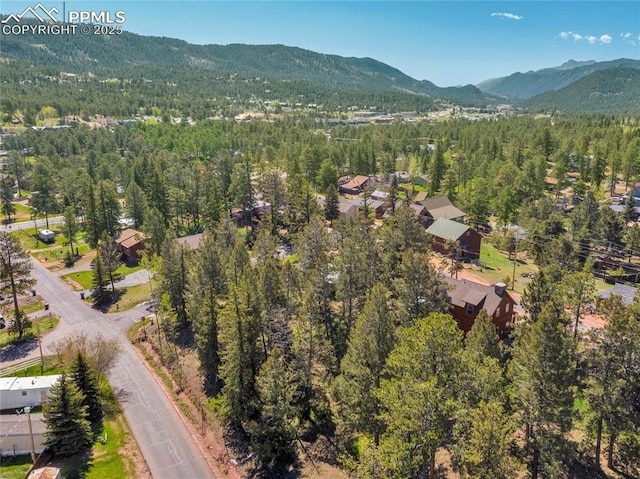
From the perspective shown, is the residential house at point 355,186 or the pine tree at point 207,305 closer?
the pine tree at point 207,305

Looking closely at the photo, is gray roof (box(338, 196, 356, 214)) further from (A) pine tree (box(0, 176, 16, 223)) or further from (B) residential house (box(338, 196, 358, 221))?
(A) pine tree (box(0, 176, 16, 223))

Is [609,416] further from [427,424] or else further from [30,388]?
[30,388]

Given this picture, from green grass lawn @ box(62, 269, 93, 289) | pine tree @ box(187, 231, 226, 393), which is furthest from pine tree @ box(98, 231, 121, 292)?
pine tree @ box(187, 231, 226, 393)

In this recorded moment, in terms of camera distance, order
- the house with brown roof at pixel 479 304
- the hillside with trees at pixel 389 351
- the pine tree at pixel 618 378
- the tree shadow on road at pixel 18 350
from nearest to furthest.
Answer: the hillside with trees at pixel 389 351
the pine tree at pixel 618 378
the house with brown roof at pixel 479 304
the tree shadow on road at pixel 18 350

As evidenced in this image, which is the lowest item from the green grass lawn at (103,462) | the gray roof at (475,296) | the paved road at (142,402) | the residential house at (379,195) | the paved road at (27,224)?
the green grass lawn at (103,462)

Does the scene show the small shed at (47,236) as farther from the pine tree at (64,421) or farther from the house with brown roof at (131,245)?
the pine tree at (64,421)

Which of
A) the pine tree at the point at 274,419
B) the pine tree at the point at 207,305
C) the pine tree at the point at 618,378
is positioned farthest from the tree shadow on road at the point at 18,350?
the pine tree at the point at 618,378

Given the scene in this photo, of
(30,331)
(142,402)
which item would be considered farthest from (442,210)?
(30,331)
